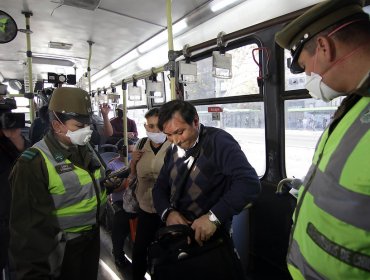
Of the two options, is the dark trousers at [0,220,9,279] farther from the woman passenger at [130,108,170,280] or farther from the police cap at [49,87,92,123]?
the police cap at [49,87,92,123]

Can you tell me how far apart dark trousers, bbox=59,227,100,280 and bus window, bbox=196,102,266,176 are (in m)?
1.75

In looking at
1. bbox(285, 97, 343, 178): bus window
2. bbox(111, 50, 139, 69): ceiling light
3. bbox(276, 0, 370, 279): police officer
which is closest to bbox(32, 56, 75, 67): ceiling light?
bbox(111, 50, 139, 69): ceiling light

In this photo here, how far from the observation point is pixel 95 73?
6.57 m

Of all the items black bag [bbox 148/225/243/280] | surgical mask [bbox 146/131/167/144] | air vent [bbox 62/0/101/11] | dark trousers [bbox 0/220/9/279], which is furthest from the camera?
air vent [bbox 62/0/101/11]

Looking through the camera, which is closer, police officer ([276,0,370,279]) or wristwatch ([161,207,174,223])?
police officer ([276,0,370,279])

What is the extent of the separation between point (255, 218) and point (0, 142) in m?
2.44

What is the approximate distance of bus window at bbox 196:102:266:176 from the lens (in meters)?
2.54

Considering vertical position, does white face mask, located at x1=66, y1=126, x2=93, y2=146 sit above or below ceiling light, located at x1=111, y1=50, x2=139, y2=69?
below

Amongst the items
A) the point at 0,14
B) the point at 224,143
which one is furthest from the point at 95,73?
the point at 224,143

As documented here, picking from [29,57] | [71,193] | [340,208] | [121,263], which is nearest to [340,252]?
[340,208]

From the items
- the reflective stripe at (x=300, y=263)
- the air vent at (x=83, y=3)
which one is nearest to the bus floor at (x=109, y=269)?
the reflective stripe at (x=300, y=263)

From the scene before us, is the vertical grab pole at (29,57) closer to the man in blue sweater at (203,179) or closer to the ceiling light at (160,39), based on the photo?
the ceiling light at (160,39)

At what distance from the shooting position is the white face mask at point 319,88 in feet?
2.80

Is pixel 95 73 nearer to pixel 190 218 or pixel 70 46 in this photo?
pixel 70 46
